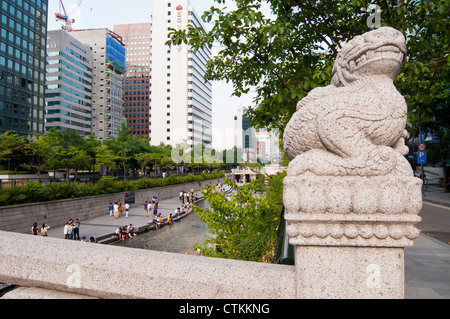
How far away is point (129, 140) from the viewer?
1682 inches

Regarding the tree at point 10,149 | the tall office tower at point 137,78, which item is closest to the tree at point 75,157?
the tree at point 10,149

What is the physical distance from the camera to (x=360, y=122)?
2080 mm

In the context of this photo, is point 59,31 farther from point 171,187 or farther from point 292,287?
point 292,287

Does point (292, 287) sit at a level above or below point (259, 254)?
above

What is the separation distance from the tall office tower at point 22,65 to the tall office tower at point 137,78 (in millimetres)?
49071

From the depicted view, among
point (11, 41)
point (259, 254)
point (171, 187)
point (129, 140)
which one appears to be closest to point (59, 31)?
point (11, 41)

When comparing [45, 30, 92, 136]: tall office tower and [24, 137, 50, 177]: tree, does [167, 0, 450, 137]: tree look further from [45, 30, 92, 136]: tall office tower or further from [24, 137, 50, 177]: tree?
[45, 30, 92, 136]: tall office tower

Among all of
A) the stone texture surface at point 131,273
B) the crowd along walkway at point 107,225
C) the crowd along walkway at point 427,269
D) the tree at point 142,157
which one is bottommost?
the crowd along walkway at point 107,225

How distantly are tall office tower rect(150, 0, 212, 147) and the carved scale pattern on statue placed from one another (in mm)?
73322

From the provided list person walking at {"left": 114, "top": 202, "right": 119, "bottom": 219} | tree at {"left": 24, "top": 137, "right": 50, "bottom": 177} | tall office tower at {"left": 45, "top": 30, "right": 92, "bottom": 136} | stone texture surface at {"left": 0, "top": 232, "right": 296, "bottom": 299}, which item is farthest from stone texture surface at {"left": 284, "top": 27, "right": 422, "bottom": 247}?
tall office tower at {"left": 45, "top": 30, "right": 92, "bottom": 136}

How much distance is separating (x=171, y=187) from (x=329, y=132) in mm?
34684

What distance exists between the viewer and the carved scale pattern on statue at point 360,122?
199 centimetres

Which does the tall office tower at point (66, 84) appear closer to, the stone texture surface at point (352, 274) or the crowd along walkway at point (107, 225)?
the crowd along walkway at point (107, 225)

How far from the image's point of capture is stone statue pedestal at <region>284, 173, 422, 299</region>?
1872mm
